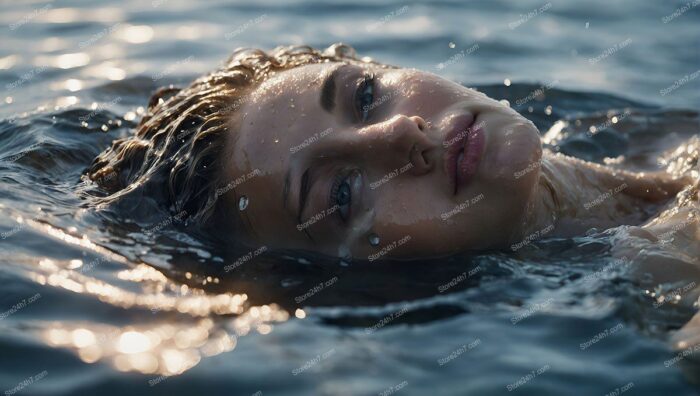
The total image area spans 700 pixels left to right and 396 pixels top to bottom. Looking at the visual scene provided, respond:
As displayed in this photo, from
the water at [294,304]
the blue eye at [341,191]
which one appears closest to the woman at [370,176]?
the blue eye at [341,191]

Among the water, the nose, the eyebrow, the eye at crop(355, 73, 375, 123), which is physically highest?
the eyebrow

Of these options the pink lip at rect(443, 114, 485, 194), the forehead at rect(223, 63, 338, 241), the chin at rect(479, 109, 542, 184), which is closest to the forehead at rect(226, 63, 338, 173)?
the forehead at rect(223, 63, 338, 241)

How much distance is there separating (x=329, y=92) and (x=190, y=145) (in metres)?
0.94

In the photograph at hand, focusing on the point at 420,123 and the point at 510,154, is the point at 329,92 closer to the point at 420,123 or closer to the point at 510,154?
the point at 420,123

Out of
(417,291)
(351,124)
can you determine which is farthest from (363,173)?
(417,291)

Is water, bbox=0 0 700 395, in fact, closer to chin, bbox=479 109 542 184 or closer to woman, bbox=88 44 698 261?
woman, bbox=88 44 698 261

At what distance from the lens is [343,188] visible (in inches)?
187

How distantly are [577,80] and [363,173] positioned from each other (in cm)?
423

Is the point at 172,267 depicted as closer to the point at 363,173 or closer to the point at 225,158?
the point at 225,158

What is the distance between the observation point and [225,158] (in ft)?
17.1

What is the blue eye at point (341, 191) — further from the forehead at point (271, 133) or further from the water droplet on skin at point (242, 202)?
the water droplet on skin at point (242, 202)

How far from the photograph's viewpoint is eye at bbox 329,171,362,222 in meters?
4.73

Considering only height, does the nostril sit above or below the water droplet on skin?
above

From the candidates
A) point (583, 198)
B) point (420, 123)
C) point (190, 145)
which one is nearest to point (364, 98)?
point (420, 123)
